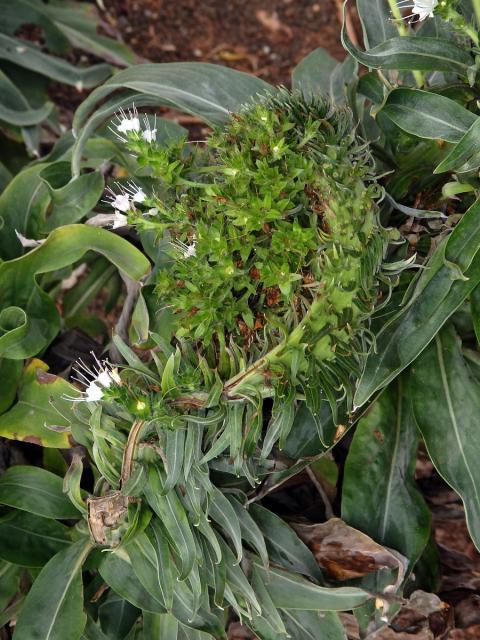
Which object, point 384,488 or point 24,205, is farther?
point 24,205

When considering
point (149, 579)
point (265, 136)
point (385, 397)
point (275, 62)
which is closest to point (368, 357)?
Answer: point (385, 397)

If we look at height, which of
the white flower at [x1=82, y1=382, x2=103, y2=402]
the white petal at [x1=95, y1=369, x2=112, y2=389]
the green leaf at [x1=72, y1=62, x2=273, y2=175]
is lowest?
the white flower at [x1=82, y1=382, x2=103, y2=402]

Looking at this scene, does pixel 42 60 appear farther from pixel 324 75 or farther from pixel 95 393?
pixel 95 393

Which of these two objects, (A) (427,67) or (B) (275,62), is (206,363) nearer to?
(A) (427,67)

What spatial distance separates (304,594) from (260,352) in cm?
47

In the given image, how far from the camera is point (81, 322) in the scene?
170 cm

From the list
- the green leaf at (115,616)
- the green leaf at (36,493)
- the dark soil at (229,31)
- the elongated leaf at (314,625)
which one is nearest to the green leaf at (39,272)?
the green leaf at (36,493)

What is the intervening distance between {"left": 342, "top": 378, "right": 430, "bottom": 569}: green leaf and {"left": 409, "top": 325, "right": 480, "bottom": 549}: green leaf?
94 mm

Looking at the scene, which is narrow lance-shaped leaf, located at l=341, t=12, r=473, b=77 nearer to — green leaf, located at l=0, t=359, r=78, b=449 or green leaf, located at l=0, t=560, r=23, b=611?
green leaf, located at l=0, t=359, r=78, b=449

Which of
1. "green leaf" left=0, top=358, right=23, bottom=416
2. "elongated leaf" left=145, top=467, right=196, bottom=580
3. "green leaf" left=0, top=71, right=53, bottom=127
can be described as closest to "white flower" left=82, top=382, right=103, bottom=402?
"elongated leaf" left=145, top=467, right=196, bottom=580

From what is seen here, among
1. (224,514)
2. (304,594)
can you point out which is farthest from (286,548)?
(224,514)

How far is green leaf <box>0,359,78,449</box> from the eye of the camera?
47.9 inches

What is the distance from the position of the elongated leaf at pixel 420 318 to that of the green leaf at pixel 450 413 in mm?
159

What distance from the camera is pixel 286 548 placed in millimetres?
1234
